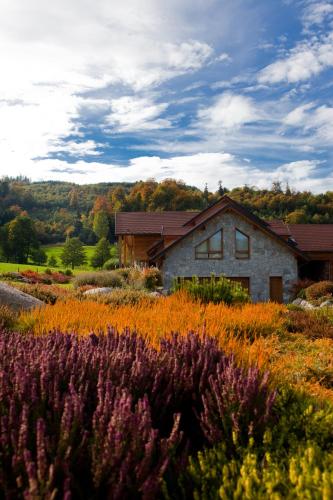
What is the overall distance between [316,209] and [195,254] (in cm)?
3578

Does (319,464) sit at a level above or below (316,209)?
below

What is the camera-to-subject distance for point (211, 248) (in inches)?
1014

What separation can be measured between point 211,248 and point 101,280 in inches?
256

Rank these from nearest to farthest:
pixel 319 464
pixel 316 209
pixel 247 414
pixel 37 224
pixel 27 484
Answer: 1. pixel 27 484
2. pixel 319 464
3. pixel 247 414
4. pixel 316 209
5. pixel 37 224

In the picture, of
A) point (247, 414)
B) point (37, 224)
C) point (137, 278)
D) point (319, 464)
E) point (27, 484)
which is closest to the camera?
point (27, 484)

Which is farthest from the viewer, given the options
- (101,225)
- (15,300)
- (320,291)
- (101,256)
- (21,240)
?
(101,225)

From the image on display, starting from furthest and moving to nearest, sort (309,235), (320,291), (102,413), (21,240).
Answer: (21,240), (309,235), (320,291), (102,413)

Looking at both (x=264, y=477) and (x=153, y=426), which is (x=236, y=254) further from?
(x=264, y=477)

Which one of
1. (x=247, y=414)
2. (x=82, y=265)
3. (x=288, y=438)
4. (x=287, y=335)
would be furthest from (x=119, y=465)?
(x=82, y=265)

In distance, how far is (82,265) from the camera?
66188 mm

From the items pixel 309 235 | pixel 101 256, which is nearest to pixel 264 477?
pixel 309 235

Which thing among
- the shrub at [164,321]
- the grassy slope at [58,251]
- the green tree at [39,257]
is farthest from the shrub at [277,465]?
the green tree at [39,257]

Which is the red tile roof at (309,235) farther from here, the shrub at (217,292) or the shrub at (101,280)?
the shrub at (217,292)

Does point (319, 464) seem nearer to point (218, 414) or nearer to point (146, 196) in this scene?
point (218, 414)
